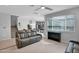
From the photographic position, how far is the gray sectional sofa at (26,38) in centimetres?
176

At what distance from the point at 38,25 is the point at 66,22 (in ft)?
1.93

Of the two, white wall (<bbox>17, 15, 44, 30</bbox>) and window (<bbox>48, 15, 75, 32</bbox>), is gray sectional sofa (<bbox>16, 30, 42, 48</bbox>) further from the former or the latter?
window (<bbox>48, 15, 75, 32</bbox>)

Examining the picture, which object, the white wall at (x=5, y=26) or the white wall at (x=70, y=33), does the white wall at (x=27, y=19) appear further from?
the white wall at (x=70, y=33)

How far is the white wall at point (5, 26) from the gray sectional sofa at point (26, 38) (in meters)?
0.22

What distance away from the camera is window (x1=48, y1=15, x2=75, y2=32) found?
156 cm

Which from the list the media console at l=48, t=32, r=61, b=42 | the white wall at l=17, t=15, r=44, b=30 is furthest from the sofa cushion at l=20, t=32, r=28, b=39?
the media console at l=48, t=32, r=61, b=42

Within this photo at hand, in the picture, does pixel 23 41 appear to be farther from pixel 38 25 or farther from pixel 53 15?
pixel 53 15

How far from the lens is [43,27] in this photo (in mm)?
1831

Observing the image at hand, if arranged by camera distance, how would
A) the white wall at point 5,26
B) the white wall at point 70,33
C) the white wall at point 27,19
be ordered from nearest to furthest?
the white wall at point 70,33, the white wall at point 5,26, the white wall at point 27,19

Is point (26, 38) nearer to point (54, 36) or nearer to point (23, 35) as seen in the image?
point (23, 35)

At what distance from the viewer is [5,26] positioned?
1806 mm

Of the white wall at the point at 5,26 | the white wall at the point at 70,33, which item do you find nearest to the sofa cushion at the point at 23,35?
the white wall at the point at 5,26
